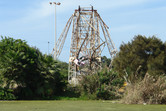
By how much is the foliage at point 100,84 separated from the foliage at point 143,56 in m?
5.60

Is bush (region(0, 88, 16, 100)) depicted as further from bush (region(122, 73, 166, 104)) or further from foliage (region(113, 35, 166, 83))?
foliage (region(113, 35, 166, 83))

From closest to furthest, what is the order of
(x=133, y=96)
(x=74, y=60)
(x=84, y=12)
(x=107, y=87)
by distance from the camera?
(x=133, y=96) → (x=107, y=87) → (x=74, y=60) → (x=84, y=12)

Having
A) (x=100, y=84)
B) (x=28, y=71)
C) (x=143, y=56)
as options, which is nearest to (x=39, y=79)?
(x=28, y=71)

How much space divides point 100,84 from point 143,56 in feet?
28.4

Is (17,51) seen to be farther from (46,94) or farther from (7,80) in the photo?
(46,94)

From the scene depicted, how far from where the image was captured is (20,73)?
21.3m

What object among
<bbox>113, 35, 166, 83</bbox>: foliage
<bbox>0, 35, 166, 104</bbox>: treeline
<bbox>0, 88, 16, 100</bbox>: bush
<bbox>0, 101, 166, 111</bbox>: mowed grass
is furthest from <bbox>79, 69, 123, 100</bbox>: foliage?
<bbox>113, 35, 166, 83</bbox>: foliage

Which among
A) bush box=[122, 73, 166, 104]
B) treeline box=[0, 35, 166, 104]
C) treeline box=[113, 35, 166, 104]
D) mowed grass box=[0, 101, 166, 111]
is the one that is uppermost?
treeline box=[113, 35, 166, 104]

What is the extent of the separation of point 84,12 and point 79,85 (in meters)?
18.1

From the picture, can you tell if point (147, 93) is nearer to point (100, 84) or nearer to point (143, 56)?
point (100, 84)

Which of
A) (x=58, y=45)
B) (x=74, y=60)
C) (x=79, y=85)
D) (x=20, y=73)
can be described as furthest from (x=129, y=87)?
(x=58, y=45)

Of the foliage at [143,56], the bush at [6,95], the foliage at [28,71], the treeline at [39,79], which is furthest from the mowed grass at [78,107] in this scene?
the foliage at [143,56]

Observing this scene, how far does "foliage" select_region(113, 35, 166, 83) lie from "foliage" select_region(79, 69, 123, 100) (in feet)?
18.4

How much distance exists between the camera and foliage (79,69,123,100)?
2133cm
